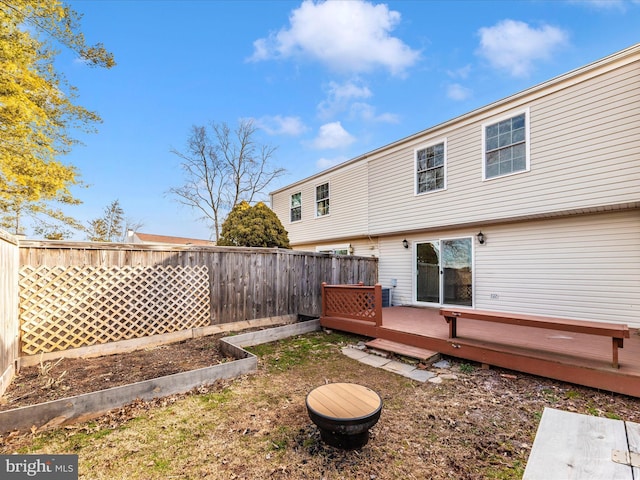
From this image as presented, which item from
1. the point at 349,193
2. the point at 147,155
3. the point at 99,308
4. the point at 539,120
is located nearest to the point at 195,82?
the point at 147,155

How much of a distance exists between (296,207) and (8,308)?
964 cm

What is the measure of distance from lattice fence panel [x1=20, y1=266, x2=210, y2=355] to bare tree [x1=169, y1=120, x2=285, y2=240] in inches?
Result: 520

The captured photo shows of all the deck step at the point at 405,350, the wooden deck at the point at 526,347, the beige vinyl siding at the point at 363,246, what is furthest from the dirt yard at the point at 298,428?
the beige vinyl siding at the point at 363,246

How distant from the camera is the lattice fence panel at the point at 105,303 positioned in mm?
4434

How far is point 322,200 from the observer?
11.4m

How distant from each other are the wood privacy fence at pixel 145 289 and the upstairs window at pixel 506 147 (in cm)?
504

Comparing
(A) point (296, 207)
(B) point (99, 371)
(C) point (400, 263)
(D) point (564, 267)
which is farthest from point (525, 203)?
(B) point (99, 371)

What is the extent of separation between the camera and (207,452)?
2.51 m

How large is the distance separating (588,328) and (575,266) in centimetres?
345

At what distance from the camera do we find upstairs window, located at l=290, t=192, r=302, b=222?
12422 mm

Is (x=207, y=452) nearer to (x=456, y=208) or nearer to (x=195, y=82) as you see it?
(x=456, y=208)

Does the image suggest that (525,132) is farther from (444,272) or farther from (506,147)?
(444,272)

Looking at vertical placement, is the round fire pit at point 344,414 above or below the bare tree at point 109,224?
below

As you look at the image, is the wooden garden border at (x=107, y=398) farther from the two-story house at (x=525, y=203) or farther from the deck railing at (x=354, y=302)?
the two-story house at (x=525, y=203)
